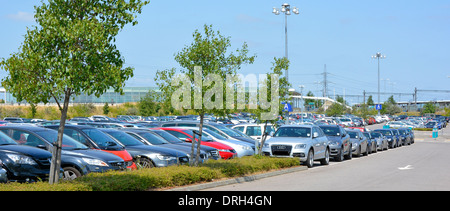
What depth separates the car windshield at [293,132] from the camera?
872 inches

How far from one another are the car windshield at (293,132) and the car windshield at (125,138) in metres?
7.79

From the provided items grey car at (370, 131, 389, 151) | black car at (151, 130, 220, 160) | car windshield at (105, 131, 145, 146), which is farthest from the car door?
grey car at (370, 131, 389, 151)

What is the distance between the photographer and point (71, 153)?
12844mm

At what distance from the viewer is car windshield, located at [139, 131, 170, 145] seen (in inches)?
680

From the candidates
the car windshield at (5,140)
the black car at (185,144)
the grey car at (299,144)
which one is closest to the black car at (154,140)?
the black car at (185,144)

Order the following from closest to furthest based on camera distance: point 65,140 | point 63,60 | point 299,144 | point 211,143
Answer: point 63,60
point 65,140
point 211,143
point 299,144

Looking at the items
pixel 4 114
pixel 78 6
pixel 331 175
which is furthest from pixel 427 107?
pixel 78 6

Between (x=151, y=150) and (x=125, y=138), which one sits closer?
(x=151, y=150)

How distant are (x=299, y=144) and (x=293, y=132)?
1.55 meters

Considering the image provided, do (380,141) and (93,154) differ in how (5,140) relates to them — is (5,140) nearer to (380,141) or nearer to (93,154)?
(93,154)

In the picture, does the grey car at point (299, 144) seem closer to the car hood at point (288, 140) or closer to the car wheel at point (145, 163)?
the car hood at point (288, 140)

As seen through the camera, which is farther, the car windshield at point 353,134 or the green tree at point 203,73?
the car windshield at point 353,134

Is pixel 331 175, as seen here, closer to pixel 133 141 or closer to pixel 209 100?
pixel 209 100

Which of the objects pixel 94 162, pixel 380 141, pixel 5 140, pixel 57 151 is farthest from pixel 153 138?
pixel 380 141
